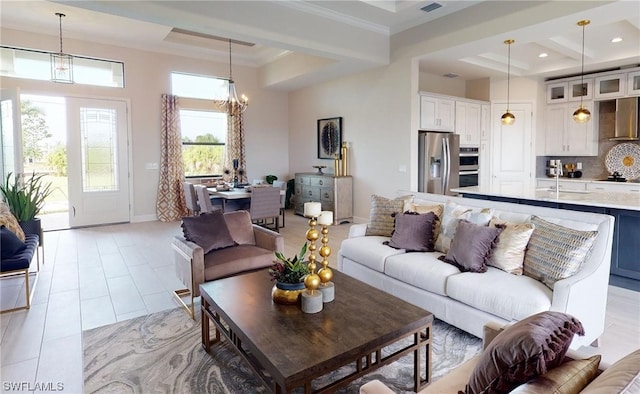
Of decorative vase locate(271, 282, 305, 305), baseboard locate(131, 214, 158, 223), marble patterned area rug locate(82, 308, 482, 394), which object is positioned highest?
decorative vase locate(271, 282, 305, 305)

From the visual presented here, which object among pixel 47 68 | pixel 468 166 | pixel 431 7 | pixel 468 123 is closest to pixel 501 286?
pixel 431 7

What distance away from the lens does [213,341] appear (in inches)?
107

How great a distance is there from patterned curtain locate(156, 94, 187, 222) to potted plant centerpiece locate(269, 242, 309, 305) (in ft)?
19.8

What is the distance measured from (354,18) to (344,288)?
14.9 feet

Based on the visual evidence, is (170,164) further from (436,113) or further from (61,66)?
(436,113)

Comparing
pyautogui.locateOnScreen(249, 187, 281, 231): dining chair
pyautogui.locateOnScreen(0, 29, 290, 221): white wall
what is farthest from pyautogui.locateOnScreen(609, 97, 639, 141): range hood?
pyautogui.locateOnScreen(0, 29, 290, 221): white wall

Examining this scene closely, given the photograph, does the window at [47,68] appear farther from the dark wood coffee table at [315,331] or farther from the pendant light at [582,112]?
the pendant light at [582,112]

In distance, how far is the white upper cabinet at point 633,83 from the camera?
6373 mm

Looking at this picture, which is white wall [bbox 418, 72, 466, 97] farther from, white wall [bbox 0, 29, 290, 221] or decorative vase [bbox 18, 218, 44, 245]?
decorative vase [bbox 18, 218, 44, 245]

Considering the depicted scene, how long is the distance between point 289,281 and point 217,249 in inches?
58.7

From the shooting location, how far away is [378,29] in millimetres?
5992

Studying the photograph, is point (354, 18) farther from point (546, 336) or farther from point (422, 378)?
point (546, 336)

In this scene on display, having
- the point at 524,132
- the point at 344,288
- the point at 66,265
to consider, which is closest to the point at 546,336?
the point at 344,288

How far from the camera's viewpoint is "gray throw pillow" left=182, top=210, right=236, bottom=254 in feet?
11.2
